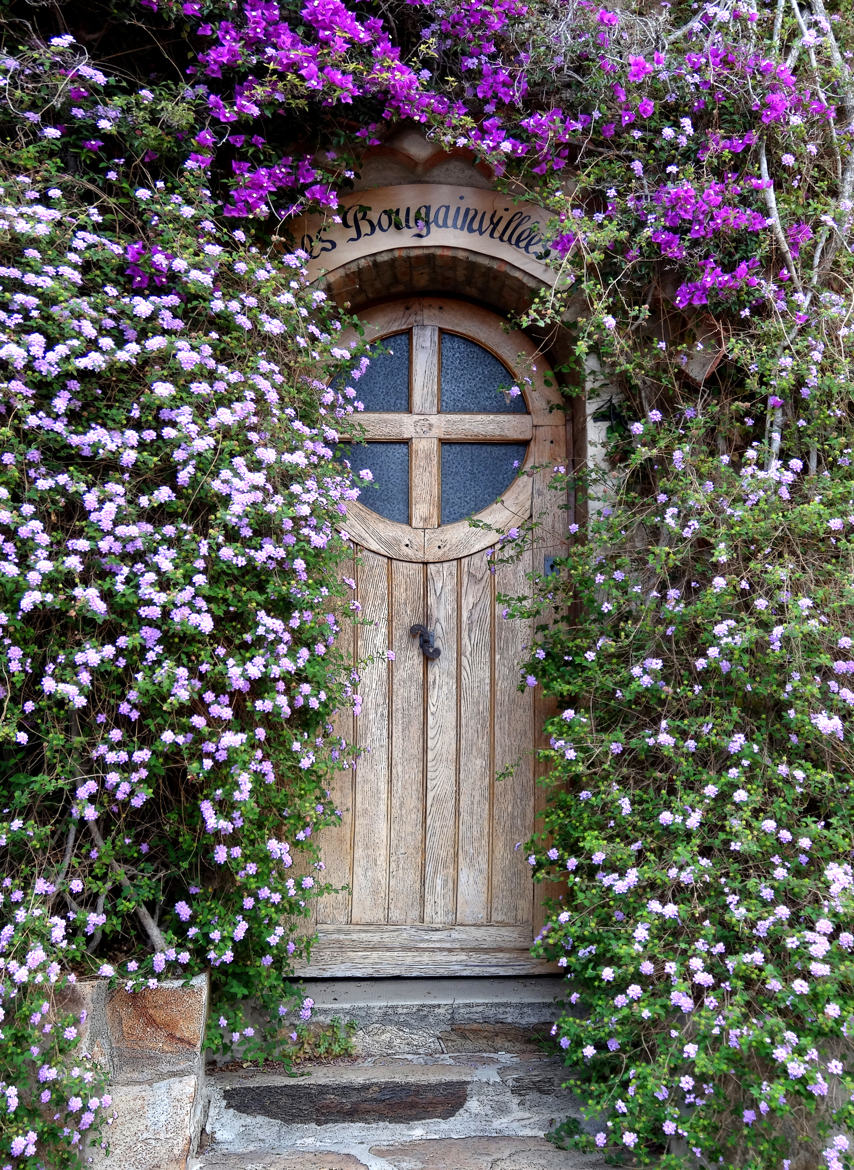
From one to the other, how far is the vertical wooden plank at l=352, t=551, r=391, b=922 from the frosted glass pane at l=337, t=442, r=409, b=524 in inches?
7.7

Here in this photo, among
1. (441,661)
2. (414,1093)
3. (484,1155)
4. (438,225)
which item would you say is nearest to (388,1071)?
(414,1093)

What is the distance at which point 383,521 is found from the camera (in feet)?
10.1

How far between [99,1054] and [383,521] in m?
1.82

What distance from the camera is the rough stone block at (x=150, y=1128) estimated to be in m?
1.99

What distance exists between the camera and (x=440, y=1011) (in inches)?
111

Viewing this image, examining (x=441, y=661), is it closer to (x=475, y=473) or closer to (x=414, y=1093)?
(x=475, y=473)

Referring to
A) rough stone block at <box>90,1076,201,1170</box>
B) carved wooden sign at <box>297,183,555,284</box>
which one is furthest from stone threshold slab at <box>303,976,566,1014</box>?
carved wooden sign at <box>297,183,555,284</box>

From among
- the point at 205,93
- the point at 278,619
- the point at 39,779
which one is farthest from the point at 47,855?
the point at 205,93

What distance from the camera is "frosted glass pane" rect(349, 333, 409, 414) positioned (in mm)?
3137

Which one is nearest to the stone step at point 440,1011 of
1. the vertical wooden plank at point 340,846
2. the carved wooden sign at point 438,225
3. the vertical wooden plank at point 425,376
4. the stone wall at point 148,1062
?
the vertical wooden plank at point 340,846

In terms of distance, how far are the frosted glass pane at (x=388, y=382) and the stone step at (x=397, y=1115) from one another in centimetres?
219

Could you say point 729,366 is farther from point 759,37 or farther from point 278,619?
point 278,619

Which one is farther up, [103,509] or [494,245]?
[494,245]

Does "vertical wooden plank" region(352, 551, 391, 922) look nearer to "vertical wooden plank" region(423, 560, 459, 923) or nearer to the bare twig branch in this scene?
"vertical wooden plank" region(423, 560, 459, 923)
